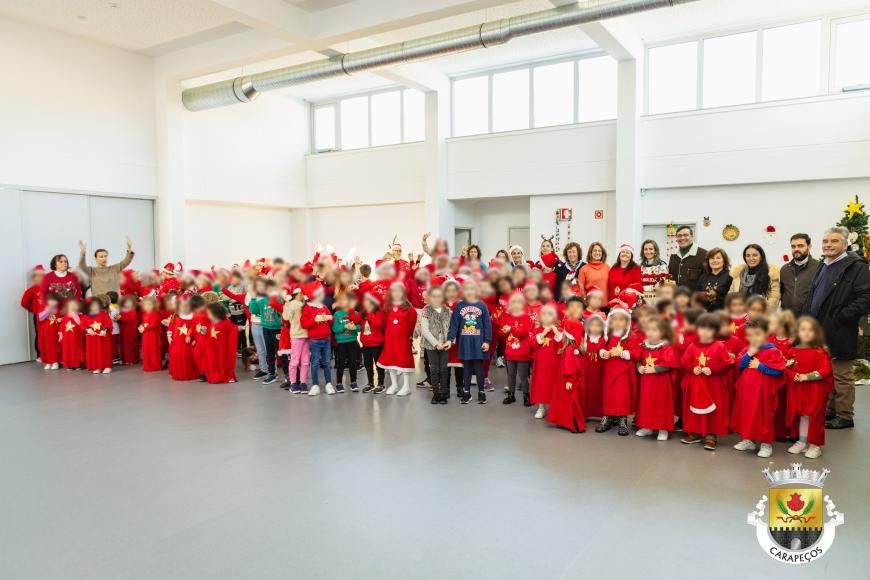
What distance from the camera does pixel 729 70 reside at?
12633mm

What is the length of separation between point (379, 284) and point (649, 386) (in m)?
3.53

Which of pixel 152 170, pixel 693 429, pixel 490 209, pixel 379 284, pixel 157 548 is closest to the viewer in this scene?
pixel 157 548

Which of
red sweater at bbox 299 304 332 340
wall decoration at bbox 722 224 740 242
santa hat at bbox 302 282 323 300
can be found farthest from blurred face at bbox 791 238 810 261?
wall decoration at bbox 722 224 740 242

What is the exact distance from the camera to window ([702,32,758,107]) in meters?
12.4

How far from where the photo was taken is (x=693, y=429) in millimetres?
5836

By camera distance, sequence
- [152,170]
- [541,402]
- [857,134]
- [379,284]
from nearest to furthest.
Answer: [541,402] < [379,284] < [857,134] < [152,170]

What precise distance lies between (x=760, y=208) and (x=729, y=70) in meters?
2.99

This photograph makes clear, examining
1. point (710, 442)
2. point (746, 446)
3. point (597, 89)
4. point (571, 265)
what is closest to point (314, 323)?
point (571, 265)

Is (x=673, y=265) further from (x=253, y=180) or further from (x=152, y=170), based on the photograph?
(x=253, y=180)

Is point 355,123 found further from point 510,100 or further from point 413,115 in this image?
point 510,100

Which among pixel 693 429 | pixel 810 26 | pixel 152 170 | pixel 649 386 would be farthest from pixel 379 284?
pixel 810 26

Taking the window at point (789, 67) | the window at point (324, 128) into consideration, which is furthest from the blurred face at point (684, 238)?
the window at point (324, 128)

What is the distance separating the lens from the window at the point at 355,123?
17828 millimetres

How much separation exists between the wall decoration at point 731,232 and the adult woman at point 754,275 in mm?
10296
